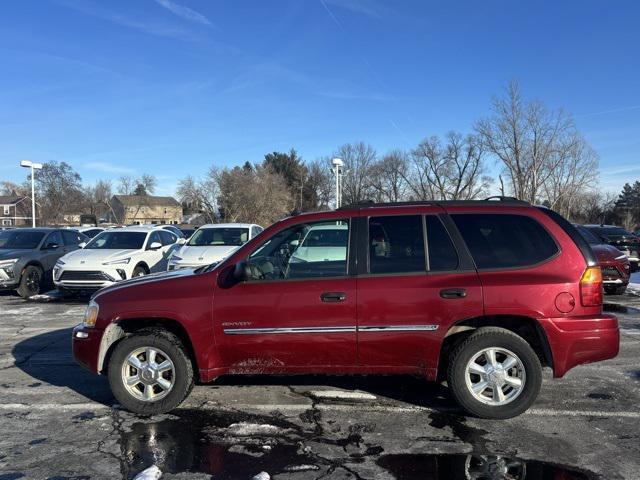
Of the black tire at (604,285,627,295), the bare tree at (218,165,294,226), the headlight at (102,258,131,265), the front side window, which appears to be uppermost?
the bare tree at (218,165,294,226)

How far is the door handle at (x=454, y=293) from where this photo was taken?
4227 millimetres

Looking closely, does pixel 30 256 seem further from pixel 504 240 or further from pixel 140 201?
pixel 140 201

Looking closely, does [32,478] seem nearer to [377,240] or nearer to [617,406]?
[377,240]

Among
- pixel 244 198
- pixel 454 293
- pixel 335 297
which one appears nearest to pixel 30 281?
pixel 335 297

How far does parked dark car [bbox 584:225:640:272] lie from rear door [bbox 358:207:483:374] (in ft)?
38.2

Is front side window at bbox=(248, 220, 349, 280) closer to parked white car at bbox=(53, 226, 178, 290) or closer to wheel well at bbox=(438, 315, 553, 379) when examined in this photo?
wheel well at bbox=(438, 315, 553, 379)

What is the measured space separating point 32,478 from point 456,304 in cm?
341

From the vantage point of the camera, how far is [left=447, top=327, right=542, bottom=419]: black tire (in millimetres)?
4246

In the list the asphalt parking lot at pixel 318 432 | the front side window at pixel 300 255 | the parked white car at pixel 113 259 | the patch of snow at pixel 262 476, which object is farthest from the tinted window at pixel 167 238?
the patch of snow at pixel 262 476

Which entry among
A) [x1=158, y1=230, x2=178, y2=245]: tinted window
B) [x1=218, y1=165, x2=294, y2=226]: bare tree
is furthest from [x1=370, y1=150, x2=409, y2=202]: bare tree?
[x1=158, y1=230, x2=178, y2=245]: tinted window

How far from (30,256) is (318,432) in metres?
10.8

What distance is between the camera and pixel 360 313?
14.0 ft

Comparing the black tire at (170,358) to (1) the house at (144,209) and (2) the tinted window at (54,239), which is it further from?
(1) the house at (144,209)

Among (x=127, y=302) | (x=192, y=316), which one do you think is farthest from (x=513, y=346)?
(x=127, y=302)
